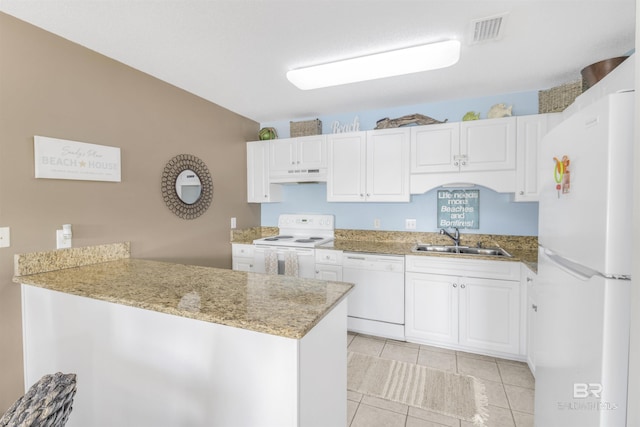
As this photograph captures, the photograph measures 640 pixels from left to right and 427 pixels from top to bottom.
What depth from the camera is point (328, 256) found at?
9.82 ft

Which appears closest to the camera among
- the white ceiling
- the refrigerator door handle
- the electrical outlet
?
the refrigerator door handle

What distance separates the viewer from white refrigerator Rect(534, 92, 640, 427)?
833mm

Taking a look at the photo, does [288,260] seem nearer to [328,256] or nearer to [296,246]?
[296,246]

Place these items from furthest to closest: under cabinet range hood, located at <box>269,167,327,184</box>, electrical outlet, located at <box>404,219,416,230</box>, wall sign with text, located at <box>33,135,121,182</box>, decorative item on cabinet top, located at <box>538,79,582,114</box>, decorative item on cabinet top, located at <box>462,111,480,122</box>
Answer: under cabinet range hood, located at <box>269,167,327,184</box>, electrical outlet, located at <box>404,219,416,230</box>, decorative item on cabinet top, located at <box>462,111,480,122</box>, decorative item on cabinet top, located at <box>538,79,582,114</box>, wall sign with text, located at <box>33,135,121,182</box>

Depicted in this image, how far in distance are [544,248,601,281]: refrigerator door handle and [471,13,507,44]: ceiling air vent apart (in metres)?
1.33

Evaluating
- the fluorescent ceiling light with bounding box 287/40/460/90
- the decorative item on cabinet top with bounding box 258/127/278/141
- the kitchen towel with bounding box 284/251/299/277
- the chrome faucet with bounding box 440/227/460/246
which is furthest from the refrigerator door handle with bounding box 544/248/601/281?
the decorative item on cabinet top with bounding box 258/127/278/141

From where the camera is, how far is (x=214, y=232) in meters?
3.11

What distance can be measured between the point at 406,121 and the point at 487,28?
3.97 feet

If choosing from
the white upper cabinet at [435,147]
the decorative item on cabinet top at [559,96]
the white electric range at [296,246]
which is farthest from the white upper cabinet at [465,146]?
the white electric range at [296,246]

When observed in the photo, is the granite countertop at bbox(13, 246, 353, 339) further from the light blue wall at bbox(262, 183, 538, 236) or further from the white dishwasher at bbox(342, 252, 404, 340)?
the light blue wall at bbox(262, 183, 538, 236)

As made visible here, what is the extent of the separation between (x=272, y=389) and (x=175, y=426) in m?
0.54

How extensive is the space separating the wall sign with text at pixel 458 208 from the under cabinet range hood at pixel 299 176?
4.29 ft

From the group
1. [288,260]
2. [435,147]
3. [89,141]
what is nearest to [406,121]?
[435,147]

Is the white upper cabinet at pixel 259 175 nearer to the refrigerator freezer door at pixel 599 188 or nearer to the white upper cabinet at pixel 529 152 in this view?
the white upper cabinet at pixel 529 152
